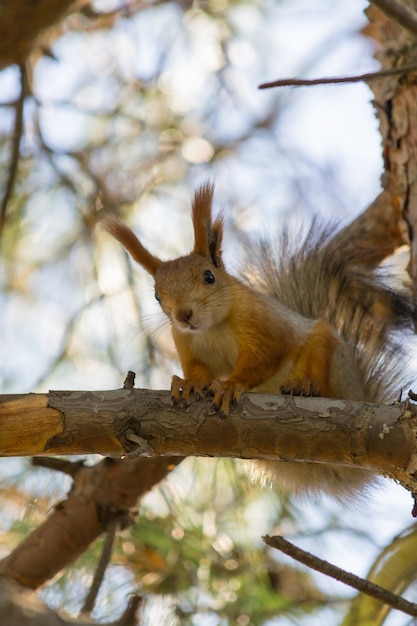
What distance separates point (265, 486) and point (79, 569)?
0.58 metres

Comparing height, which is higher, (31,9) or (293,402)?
(31,9)

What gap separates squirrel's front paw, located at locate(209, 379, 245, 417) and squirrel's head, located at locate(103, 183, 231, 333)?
0.22 meters

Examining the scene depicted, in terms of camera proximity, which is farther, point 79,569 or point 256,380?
point 79,569

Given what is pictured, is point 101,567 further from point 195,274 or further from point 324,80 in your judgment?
point 324,80

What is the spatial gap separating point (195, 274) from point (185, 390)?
390mm

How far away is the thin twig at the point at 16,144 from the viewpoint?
203 centimetres

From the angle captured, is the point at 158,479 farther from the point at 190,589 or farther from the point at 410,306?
the point at 410,306

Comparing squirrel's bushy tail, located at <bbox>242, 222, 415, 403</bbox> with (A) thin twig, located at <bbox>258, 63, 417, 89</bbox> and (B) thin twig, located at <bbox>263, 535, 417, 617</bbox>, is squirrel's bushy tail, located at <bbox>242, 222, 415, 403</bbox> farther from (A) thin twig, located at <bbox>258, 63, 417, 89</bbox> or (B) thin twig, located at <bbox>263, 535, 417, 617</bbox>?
(A) thin twig, located at <bbox>258, 63, 417, 89</bbox>

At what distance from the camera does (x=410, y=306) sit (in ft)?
6.85

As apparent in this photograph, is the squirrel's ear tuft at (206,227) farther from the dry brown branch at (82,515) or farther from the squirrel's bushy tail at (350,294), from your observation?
the dry brown branch at (82,515)

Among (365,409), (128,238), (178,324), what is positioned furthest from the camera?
(128,238)

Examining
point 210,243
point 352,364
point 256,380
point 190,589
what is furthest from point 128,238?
point 190,589

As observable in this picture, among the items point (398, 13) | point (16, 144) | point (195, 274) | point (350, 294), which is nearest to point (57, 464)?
point (195, 274)

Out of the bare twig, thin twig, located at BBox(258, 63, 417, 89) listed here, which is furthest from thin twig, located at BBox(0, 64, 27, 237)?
thin twig, located at BBox(258, 63, 417, 89)
